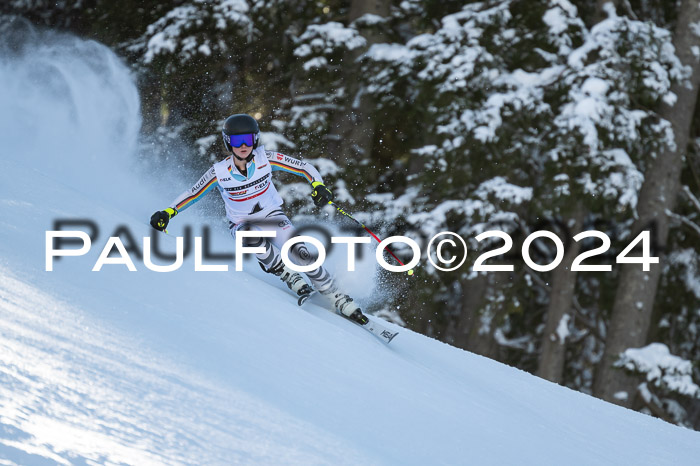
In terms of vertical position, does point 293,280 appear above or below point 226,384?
above

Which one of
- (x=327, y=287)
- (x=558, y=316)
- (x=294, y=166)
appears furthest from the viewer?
(x=558, y=316)

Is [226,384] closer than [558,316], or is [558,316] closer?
[226,384]

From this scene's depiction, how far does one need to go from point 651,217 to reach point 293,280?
710cm

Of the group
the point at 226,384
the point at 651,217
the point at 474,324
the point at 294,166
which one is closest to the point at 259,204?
the point at 294,166

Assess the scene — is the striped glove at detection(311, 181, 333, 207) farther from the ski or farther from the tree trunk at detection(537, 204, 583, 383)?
the tree trunk at detection(537, 204, 583, 383)

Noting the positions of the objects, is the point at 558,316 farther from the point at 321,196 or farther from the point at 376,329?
the point at 321,196

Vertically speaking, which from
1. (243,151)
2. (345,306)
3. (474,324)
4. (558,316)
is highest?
(243,151)

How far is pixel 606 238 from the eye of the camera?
12242 mm

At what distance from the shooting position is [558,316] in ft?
39.3

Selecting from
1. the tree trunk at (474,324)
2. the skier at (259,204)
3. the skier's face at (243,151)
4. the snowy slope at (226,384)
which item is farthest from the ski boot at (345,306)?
the tree trunk at (474,324)

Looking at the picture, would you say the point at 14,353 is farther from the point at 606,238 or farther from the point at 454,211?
the point at 606,238

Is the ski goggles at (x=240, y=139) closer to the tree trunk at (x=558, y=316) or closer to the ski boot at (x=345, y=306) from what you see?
the ski boot at (x=345, y=306)

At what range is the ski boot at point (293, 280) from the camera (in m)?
5.80

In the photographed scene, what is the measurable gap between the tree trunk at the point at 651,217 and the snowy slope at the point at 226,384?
5.19 metres
